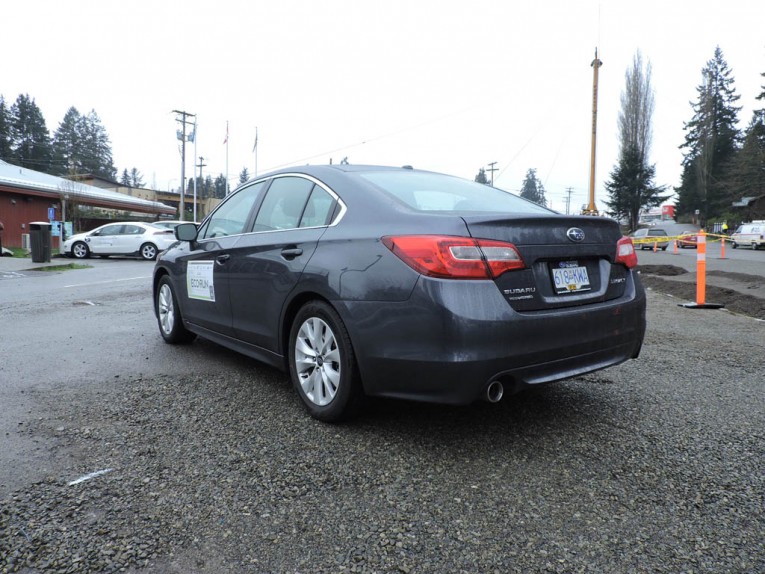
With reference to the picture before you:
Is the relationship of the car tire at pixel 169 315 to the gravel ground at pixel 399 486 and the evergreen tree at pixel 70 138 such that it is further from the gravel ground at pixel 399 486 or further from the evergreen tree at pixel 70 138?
the evergreen tree at pixel 70 138

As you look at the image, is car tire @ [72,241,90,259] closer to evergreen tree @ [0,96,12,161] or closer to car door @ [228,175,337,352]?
car door @ [228,175,337,352]

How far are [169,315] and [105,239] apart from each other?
19.1 m

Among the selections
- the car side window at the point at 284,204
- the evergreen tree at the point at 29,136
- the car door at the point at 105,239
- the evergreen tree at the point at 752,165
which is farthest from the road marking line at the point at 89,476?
the evergreen tree at the point at 29,136

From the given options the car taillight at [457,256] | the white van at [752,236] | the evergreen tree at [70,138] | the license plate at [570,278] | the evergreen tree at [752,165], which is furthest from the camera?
the evergreen tree at [70,138]

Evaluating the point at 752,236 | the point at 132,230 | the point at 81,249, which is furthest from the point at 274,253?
the point at 752,236

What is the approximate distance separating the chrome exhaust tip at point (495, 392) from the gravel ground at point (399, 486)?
314 millimetres

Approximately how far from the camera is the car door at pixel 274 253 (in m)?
3.40

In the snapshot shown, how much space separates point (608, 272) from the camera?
3.23 metres

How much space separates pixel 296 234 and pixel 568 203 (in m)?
107

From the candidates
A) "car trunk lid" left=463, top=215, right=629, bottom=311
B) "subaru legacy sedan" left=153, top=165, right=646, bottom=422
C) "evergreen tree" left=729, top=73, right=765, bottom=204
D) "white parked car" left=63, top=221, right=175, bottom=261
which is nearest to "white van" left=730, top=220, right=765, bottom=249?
"evergreen tree" left=729, top=73, right=765, bottom=204

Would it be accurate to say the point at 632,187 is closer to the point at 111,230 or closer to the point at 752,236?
the point at 752,236

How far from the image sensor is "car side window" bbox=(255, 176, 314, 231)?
368 centimetres

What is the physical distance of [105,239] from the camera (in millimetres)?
22109

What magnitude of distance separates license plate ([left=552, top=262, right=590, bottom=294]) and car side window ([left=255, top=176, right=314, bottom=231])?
5.41ft
